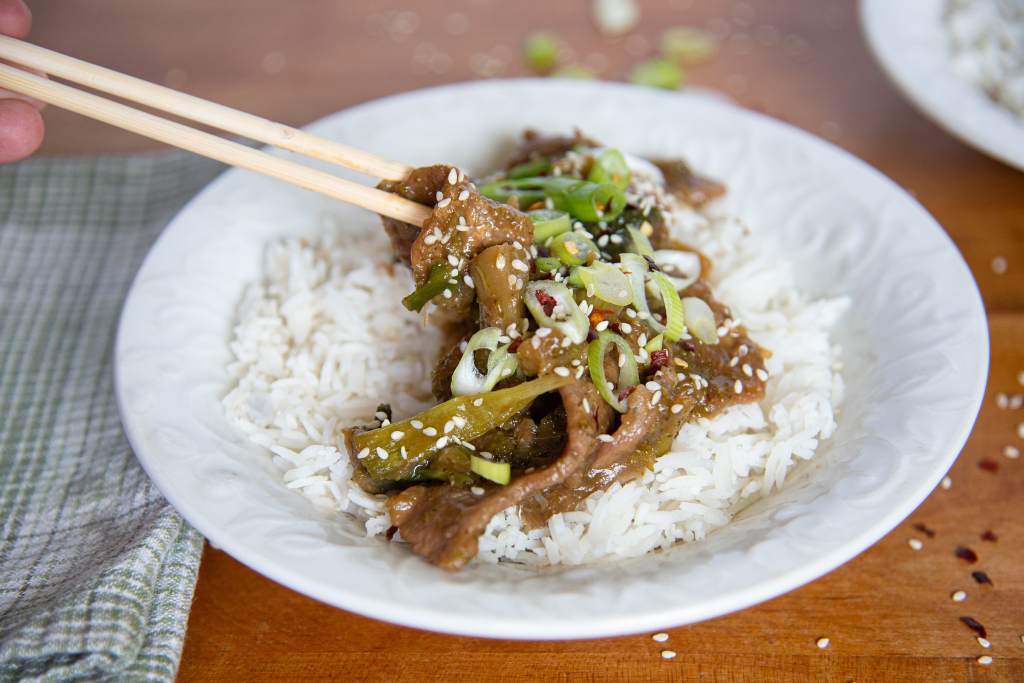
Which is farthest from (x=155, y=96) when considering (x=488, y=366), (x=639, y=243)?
(x=639, y=243)

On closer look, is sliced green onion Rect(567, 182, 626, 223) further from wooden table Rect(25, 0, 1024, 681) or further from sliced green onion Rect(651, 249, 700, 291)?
wooden table Rect(25, 0, 1024, 681)

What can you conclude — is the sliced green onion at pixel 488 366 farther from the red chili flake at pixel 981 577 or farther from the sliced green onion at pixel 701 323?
the red chili flake at pixel 981 577

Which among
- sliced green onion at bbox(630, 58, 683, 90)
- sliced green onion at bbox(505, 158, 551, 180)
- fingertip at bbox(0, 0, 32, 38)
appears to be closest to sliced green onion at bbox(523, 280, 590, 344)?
sliced green onion at bbox(505, 158, 551, 180)

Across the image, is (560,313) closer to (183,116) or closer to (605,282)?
(605,282)

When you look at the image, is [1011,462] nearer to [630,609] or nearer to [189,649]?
[630,609]

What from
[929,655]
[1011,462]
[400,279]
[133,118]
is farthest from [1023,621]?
[133,118]

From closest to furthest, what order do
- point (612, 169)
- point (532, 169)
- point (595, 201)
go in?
1. point (595, 201)
2. point (612, 169)
3. point (532, 169)

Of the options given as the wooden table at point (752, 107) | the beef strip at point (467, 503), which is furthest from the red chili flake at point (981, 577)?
the beef strip at point (467, 503)
